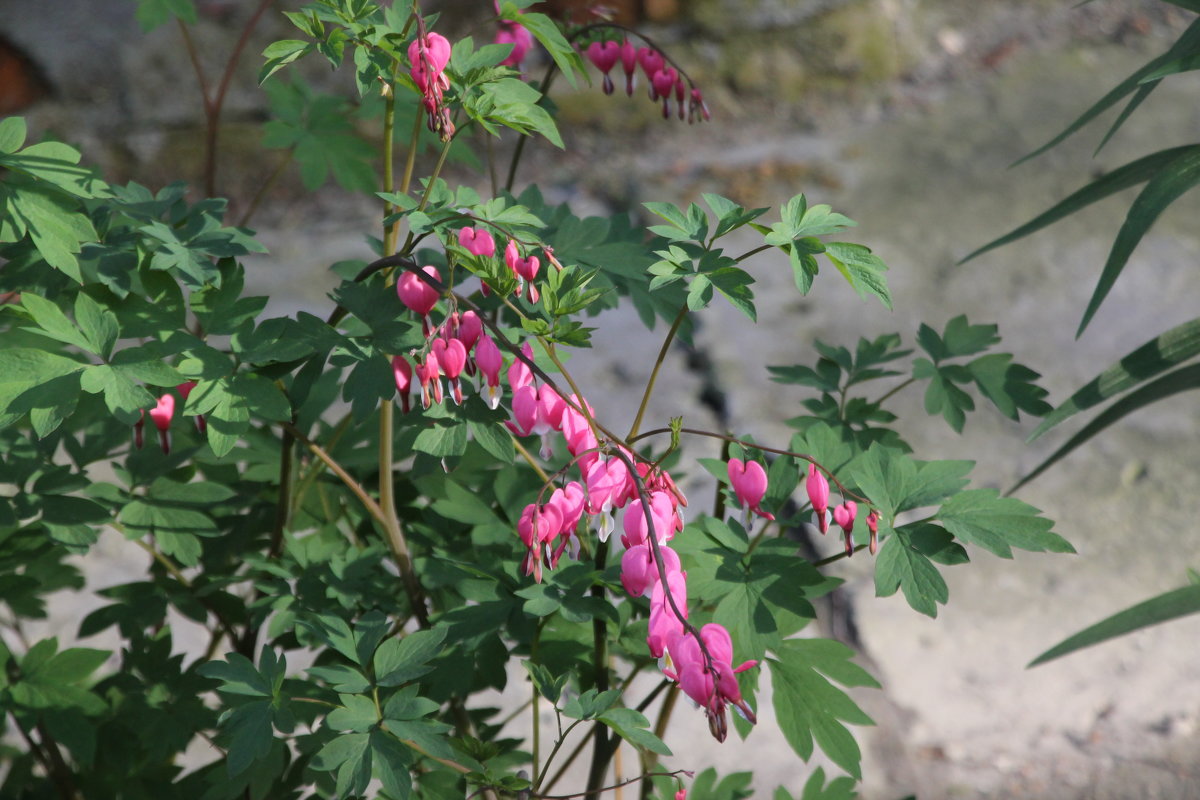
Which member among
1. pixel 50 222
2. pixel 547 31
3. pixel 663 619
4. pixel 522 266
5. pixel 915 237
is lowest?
pixel 663 619

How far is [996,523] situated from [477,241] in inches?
19.4

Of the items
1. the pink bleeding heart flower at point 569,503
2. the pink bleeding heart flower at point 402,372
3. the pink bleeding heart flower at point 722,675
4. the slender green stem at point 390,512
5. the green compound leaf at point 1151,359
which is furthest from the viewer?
the green compound leaf at point 1151,359

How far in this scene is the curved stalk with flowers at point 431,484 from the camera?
914mm

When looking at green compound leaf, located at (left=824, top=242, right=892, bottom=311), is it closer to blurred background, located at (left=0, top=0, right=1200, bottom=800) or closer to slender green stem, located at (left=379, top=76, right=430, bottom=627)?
slender green stem, located at (left=379, top=76, right=430, bottom=627)

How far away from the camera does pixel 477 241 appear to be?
0.98 meters

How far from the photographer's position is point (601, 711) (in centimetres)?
91

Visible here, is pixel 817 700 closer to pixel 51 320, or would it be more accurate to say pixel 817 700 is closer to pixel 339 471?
pixel 339 471

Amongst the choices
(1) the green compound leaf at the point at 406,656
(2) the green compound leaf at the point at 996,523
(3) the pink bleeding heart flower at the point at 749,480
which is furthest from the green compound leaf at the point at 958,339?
(1) the green compound leaf at the point at 406,656

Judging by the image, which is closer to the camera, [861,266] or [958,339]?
[861,266]

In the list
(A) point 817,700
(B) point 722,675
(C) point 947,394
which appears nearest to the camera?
A: (B) point 722,675

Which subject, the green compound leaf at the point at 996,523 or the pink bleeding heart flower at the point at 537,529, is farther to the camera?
the green compound leaf at the point at 996,523

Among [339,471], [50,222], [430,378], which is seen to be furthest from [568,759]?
[50,222]

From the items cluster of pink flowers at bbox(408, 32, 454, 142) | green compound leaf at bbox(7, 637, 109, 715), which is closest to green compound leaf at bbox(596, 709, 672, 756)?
cluster of pink flowers at bbox(408, 32, 454, 142)

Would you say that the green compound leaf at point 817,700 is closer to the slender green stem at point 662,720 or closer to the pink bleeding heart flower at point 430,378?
the slender green stem at point 662,720
